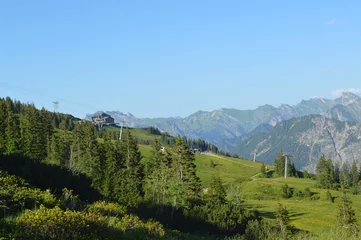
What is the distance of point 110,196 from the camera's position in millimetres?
74062

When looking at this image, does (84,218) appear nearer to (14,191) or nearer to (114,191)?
(14,191)

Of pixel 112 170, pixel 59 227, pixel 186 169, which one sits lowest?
pixel 59 227

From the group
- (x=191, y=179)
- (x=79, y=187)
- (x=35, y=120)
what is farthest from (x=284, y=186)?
(x=79, y=187)

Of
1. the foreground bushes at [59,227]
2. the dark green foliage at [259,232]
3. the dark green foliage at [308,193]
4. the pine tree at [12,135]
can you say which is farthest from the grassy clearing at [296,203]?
the pine tree at [12,135]

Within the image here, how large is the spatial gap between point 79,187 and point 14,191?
1668cm

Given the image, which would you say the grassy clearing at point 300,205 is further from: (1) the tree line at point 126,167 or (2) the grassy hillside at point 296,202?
(1) the tree line at point 126,167

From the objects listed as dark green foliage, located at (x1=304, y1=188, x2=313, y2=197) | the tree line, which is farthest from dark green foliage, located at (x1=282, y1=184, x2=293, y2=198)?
the tree line

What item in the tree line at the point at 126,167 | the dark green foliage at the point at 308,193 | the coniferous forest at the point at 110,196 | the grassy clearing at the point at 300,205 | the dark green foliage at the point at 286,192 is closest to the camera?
the coniferous forest at the point at 110,196

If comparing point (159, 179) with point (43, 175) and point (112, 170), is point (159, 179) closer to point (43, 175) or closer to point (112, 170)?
point (112, 170)

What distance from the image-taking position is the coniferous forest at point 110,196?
38.9 feet

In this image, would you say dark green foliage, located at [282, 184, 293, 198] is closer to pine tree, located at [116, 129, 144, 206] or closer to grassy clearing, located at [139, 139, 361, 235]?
grassy clearing, located at [139, 139, 361, 235]

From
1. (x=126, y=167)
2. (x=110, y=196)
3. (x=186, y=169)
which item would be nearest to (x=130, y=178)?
(x=126, y=167)

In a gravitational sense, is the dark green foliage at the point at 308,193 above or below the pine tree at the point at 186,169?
below

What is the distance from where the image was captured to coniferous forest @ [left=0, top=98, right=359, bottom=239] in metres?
11.9
